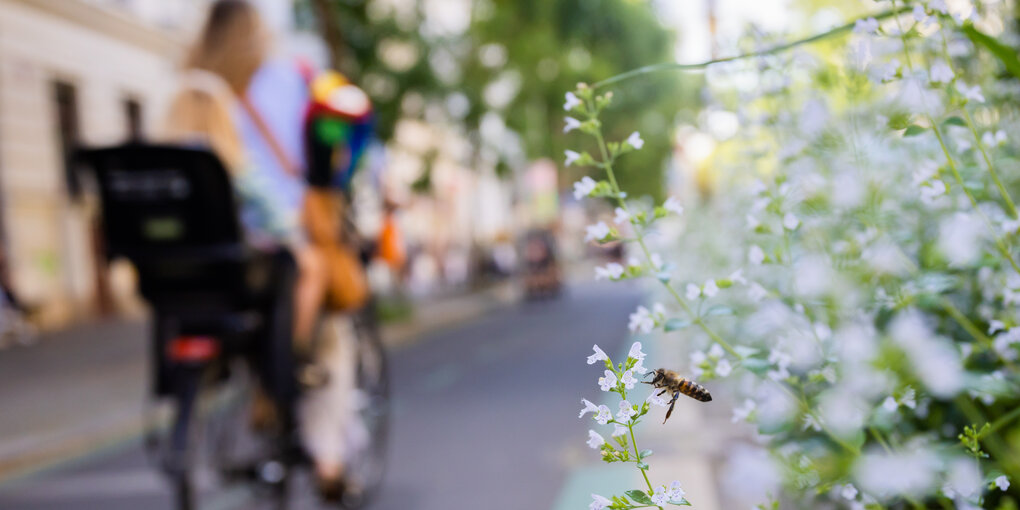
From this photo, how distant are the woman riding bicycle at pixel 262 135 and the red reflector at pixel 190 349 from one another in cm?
41

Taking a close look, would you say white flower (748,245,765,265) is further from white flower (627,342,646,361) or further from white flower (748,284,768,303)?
A: white flower (627,342,646,361)

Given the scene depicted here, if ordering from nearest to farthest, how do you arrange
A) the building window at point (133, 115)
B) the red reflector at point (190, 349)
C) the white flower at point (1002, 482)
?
the white flower at point (1002, 482), the red reflector at point (190, 349), the building window at point (133, 115)

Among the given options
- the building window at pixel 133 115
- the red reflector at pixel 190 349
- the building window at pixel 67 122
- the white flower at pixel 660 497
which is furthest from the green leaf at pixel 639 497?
the building window at pixel 133 115

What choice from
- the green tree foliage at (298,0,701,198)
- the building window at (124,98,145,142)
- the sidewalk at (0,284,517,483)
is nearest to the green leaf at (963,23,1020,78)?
the sidewalk at (0,284,517,483)

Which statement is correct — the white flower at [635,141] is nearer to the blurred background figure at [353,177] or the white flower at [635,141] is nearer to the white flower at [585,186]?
the white flower at [585,186]

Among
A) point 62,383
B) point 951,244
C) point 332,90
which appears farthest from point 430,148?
point 951,244

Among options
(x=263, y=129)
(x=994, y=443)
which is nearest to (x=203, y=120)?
(x=263, y=129)

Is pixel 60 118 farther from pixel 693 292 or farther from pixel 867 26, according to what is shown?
pixel 867 26

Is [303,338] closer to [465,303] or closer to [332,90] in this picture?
[332,90]

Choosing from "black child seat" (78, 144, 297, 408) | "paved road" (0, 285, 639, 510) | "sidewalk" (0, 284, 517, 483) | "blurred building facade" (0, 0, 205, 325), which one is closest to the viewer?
"black child seat" (78, 144, 297, 408)

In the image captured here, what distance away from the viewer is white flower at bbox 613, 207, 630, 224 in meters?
1.47

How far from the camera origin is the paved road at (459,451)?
555 centimetres

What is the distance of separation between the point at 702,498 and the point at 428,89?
54.0 ft

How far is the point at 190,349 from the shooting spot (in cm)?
366
